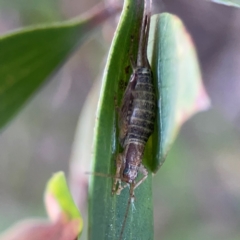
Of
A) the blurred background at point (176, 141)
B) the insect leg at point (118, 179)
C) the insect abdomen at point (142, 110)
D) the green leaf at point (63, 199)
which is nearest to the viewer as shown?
the green leaf at point (63, 199)

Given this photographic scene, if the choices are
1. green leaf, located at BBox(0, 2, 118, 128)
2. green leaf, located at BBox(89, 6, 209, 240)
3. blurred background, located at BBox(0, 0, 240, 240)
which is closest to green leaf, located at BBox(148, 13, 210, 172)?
green leaf, located at BBox(89, 6, 209, 240)

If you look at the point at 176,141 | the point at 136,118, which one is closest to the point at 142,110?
the point at 136,118

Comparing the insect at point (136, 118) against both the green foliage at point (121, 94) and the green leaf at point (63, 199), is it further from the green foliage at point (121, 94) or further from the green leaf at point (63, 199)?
the green leaf at point (63, 199)

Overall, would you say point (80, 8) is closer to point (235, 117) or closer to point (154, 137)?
point (235, 117)

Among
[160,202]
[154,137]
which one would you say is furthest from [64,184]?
[160,202]

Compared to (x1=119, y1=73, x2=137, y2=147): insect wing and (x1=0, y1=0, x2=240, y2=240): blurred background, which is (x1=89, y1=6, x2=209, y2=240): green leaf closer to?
(x1=119, y1=73, x2=137, y2=147): insect wing

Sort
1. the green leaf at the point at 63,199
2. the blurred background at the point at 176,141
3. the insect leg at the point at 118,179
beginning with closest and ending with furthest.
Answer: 1. the green leaf at the point at 63,199
2. the insect leg at the point at 118,179
3. the blurred background at the point at 176,141

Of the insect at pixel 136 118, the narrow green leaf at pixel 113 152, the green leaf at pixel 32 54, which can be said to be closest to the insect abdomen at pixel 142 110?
the insect at pixel 136 118
